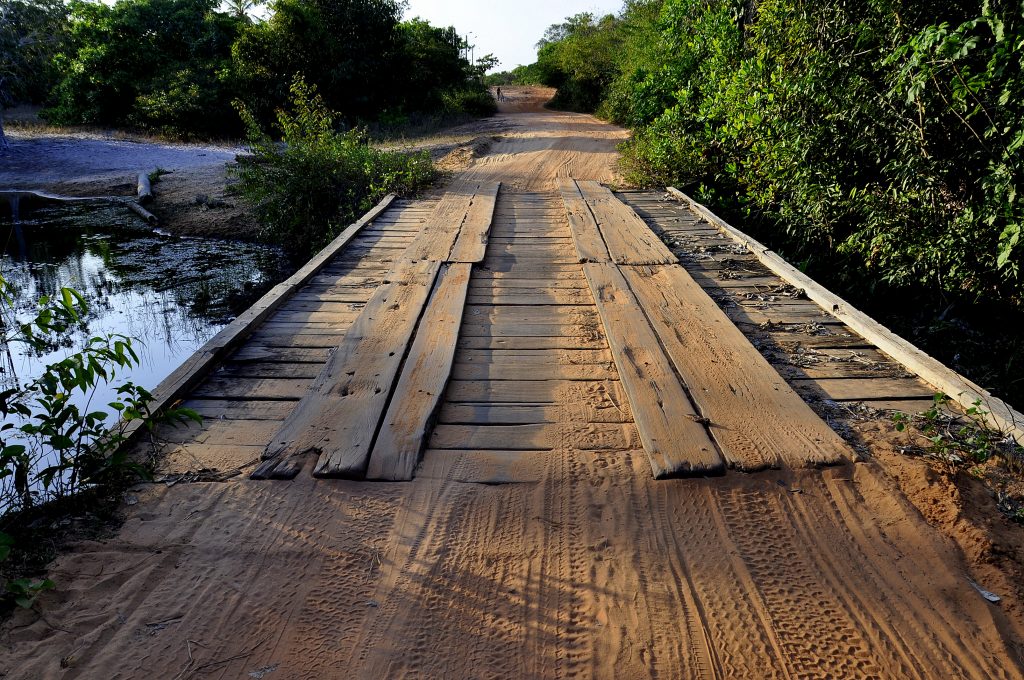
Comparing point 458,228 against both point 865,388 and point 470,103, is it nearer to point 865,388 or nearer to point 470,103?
point 865,388

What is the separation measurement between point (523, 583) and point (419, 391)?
127 cm

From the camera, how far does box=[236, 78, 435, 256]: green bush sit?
868cm

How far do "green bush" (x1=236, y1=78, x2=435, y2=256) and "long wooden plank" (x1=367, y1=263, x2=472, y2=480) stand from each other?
4585 millimetres

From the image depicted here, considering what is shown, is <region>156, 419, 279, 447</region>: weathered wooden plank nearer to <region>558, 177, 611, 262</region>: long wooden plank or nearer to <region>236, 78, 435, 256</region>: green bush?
<region>558, 177, 611, 262</region>: long wooden plank

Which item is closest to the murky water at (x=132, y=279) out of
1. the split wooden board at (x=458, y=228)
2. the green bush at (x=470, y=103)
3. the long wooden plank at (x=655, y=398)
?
the split wooden board at (x=458, y=228)

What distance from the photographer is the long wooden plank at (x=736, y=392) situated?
267cm

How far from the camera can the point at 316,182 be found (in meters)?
8.75

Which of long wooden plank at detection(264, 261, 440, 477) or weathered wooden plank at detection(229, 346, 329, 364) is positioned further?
weathered wooden plank at detection(229, 346, 329, 364)

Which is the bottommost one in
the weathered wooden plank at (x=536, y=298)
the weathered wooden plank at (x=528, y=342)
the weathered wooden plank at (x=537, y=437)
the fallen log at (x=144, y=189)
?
the weathered wooden plank at (x=537, y=437)

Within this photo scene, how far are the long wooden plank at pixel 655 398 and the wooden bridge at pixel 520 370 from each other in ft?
0.04

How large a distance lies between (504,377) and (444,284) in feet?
5.06

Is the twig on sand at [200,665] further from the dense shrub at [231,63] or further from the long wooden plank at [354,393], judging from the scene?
the dense shrub at [231,63]

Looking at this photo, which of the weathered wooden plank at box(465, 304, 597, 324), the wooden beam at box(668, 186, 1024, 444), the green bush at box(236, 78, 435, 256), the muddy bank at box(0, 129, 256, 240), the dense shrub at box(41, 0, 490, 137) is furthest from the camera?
the dense shrub at box(41, 0, 490, 137)

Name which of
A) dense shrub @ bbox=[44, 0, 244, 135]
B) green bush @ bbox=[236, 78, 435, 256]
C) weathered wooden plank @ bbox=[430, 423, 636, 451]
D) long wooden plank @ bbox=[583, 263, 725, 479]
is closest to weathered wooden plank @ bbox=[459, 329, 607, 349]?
long wooden plank @ bbox=[583, 263, 725, 479]
